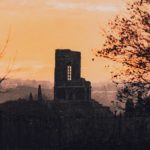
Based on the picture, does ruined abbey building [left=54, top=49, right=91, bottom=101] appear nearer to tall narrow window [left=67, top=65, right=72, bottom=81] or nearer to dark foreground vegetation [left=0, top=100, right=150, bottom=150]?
tall narrow window [left=67, top=65, right=72, bottom=81]

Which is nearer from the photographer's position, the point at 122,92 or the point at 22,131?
the point at 122,92

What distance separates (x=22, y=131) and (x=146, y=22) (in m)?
13.0

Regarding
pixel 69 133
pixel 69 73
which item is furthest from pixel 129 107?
pixel 69 73

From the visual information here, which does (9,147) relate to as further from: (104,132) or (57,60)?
(57,60)

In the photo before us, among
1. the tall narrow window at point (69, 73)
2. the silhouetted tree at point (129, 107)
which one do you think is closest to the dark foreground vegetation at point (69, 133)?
the silhouetted tree at point (129, 107)

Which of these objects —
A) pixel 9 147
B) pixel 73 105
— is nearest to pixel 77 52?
pixel 73 105

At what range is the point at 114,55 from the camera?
2970 cm

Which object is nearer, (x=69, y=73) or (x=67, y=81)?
(x=67, y=81)

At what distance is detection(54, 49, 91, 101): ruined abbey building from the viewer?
97250 millimetres

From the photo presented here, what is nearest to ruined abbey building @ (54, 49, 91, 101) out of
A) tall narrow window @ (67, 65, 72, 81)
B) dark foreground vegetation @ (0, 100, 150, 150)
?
tall narrow window @ (67, 65, 72, 81)

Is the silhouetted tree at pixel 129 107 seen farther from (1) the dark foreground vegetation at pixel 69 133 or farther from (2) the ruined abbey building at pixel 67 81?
(2) the ruined abbey building at pixel 67 81

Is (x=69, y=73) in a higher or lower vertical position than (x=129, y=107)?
higher

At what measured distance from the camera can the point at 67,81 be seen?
98.1 m

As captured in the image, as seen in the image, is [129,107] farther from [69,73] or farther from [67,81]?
[69,73]
